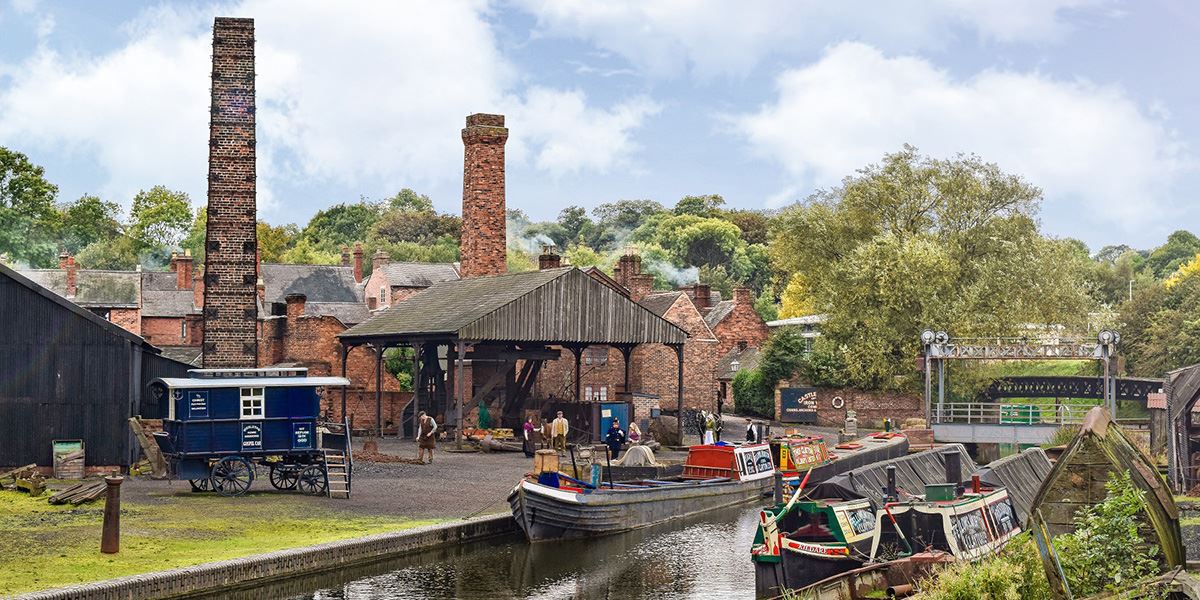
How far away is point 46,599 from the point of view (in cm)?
1884

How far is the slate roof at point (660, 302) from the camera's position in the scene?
6969cm

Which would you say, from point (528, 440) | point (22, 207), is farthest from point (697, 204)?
point (528, 440)

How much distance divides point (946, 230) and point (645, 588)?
143 feet

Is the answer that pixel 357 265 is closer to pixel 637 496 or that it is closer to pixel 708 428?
pixel 708 428

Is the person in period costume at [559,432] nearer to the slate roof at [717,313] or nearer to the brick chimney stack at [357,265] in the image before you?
the slate roof at [717,313]

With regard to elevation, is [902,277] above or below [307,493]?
above

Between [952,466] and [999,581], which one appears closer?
[999,581]

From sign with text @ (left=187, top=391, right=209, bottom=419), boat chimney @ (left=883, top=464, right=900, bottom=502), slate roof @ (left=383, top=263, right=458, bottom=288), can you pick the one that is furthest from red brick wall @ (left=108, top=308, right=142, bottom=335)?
boat chimney @ (left=883, top=464, right=900, bottom=502)

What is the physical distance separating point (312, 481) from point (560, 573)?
915 cm

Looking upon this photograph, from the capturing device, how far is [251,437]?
31.7 m

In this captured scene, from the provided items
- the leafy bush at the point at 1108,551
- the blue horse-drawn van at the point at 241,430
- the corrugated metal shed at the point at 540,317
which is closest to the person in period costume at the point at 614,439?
the corrugated metal shed at the point at 540,317

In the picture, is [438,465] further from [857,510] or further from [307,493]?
[857,510]

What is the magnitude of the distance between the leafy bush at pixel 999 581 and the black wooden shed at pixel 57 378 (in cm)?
2321

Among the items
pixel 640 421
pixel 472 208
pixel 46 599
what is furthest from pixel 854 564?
pixel 472 208
